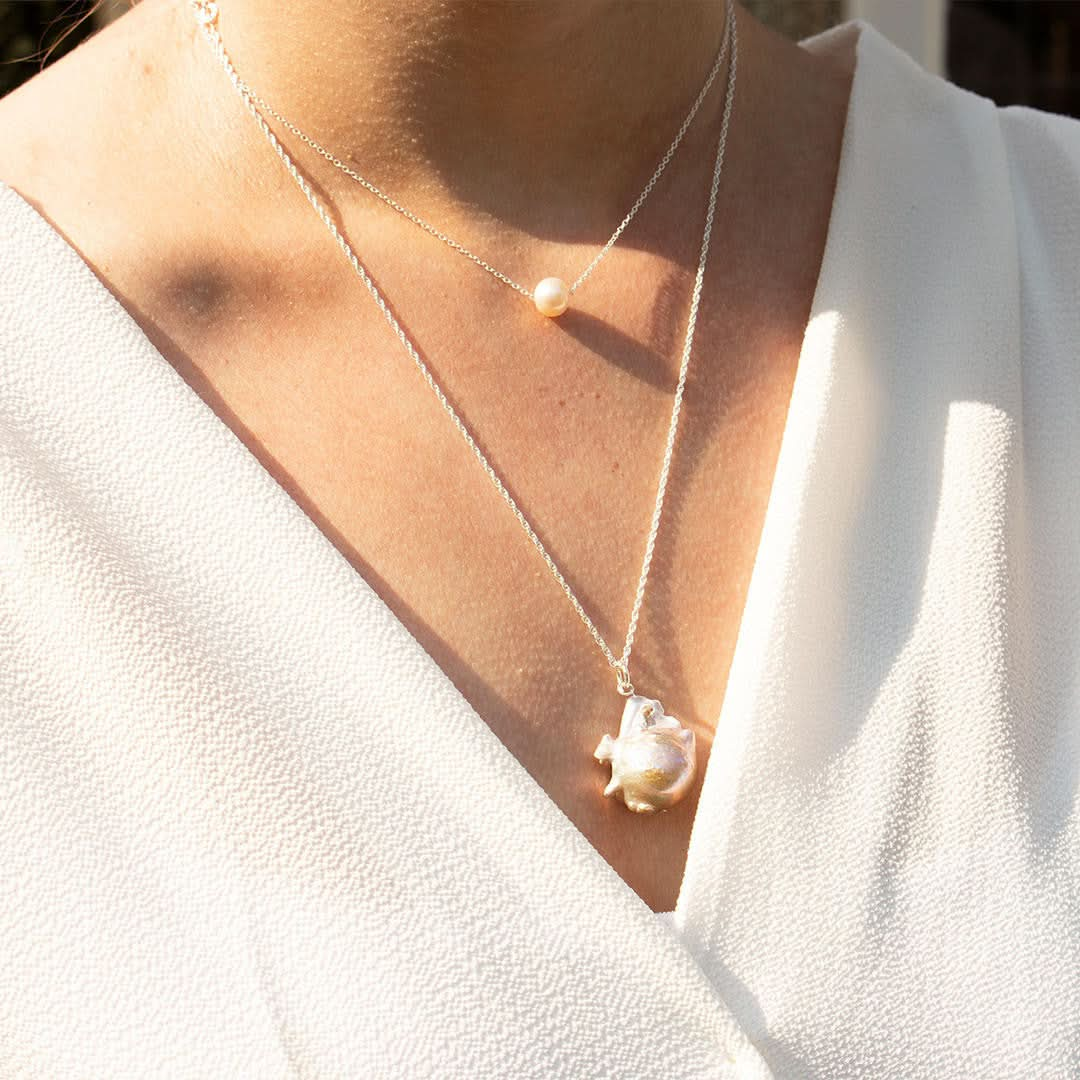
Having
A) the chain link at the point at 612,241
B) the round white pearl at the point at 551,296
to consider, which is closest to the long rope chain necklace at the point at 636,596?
the chain link at the point at 612,241

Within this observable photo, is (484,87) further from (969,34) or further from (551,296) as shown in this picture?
(969,34)

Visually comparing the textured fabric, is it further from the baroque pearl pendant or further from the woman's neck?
the woman's neck

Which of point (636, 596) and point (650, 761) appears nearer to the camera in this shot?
point (650, 761)

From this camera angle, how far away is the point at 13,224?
1164mm

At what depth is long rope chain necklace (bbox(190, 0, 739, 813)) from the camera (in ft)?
3.52

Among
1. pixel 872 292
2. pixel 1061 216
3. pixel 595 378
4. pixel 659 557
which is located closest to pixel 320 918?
pixel 659 557

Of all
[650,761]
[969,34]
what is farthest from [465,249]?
[969,34]

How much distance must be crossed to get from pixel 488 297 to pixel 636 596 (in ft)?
0.90

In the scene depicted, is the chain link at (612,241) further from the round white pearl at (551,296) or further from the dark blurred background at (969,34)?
the dark blurred background at (969,34)

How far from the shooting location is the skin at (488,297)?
114 cm

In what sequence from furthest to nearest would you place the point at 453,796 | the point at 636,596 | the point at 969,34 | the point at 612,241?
the point at 969,34 < the point at 612,241 < the point at 636,596 < the point at 453,796

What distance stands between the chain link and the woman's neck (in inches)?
0.6

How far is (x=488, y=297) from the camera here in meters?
1.27

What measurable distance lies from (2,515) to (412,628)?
11.1 inches
